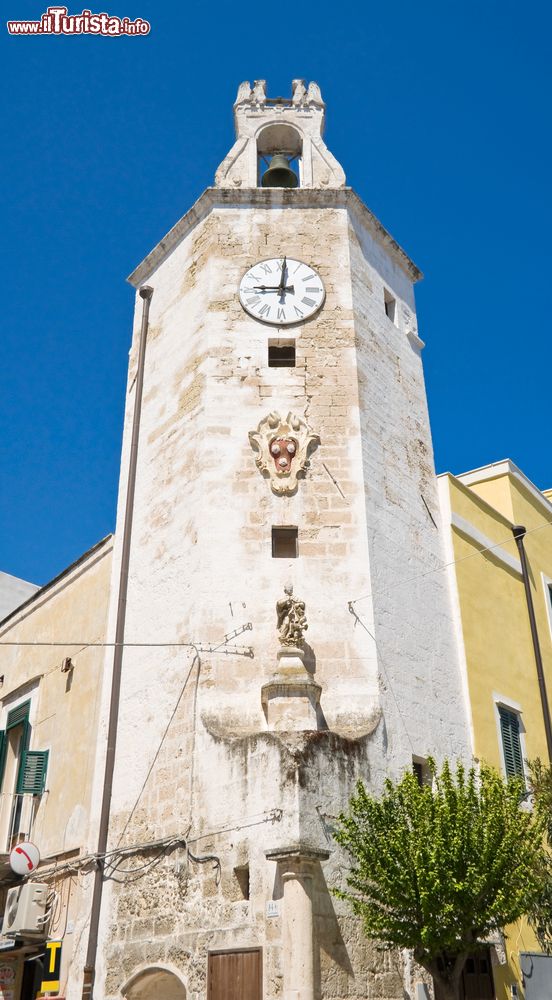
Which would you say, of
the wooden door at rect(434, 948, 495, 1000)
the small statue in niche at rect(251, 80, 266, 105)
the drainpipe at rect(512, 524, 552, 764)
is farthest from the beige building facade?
the small statue in niche at rect(251, 80, 266, 105)

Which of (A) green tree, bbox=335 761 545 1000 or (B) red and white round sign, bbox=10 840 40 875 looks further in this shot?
(B) red and white round sign, bbox=10 840 40 875

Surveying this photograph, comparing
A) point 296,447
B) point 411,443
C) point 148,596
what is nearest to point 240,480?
point 296,447

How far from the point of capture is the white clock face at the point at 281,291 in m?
17.9

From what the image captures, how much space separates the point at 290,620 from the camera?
14453 millimetres

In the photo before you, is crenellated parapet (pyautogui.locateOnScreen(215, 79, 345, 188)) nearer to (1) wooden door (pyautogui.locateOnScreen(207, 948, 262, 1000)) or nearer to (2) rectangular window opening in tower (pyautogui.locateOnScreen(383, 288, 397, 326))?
(2) rectangular window opening in tower (pyautogui.locateOnScreen(383, 288, 397, 326))

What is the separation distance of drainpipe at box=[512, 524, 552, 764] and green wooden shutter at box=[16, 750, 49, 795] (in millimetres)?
9906

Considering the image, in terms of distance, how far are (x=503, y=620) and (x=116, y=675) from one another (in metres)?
8.04

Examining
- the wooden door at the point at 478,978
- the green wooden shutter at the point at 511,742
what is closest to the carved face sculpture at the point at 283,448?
the green wooden shutter at the point at 511,742

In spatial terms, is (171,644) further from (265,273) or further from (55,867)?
(265,273)

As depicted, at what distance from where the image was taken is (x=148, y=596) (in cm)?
1664

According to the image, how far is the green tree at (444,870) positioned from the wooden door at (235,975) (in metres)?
1.65

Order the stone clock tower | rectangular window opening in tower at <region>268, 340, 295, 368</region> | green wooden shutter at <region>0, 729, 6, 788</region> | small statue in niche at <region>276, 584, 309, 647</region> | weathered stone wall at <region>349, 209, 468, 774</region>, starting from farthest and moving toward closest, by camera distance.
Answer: green wooden shutter at <region>0, 729, 6, 788</region> < rectangular window opening in tower at <region>268, 340, 295, 368</region> < weathered stone wall at <region>349, 209, 468, 774</region> < small statue in niche at <region>276, 584, 309, 647</region> < the stone clock tower

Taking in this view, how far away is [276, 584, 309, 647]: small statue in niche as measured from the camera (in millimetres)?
14344

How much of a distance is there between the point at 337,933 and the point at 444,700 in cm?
513
